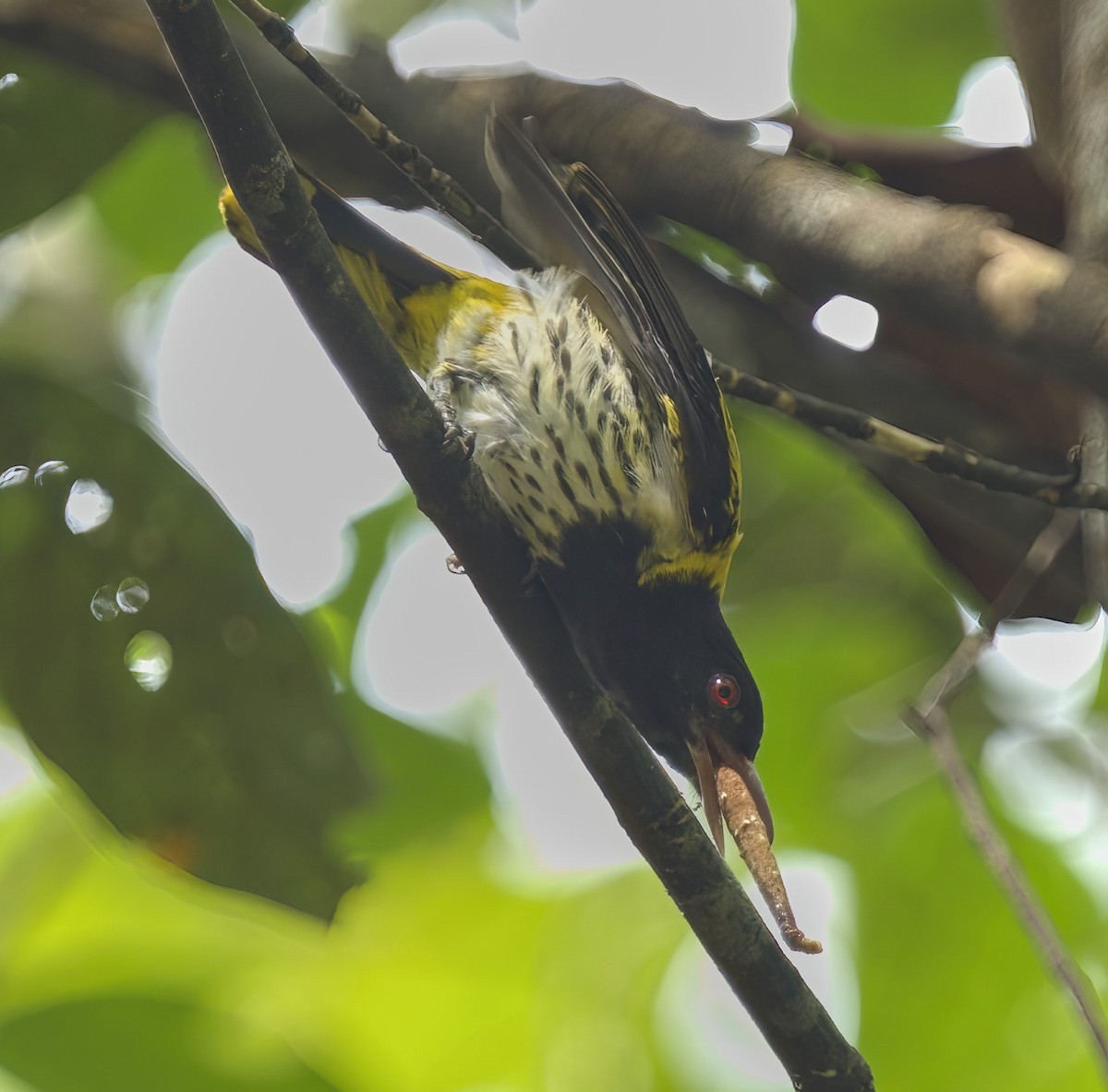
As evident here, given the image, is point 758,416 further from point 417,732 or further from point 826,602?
point 417,732

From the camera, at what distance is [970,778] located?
215 centimetres

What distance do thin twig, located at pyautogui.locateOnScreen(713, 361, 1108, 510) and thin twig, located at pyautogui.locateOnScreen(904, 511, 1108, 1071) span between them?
9.3 inches

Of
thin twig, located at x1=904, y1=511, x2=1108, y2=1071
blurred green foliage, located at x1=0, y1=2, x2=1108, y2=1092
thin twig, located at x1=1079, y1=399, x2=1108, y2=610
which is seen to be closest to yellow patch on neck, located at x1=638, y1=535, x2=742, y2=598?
blurred green foliage, located at x1=0, y1=2, x2=1108, y2=1092

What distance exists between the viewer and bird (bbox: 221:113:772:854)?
9.21 feet

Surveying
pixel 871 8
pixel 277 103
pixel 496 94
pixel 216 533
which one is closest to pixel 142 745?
pixel 216 533

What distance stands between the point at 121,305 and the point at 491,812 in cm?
182

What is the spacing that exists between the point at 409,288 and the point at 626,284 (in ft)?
2.01

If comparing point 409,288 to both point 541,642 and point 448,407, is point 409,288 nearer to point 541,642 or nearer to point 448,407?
point 448,407

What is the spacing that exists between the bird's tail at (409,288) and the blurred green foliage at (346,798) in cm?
45

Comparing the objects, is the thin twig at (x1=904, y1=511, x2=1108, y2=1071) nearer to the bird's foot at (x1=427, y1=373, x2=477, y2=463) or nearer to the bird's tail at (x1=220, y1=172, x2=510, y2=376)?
the bird's foot at (x1=427, y1=373, x2=477, y2=463)

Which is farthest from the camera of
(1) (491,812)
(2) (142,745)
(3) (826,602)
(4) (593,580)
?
(1) (491,812)

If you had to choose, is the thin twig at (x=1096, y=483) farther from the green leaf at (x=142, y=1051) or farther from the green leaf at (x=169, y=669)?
the green leaf at (x=142, y=1051)

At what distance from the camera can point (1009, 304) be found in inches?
72.4

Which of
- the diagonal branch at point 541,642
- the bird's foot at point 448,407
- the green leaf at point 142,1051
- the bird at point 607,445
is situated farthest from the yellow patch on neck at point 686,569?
the green leaf at point 142,1051
